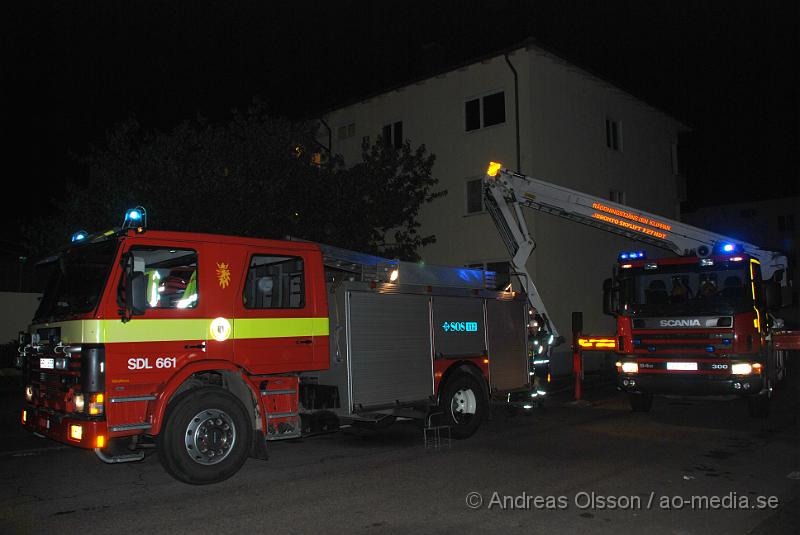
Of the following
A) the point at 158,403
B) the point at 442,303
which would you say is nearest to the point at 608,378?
the point at 442,303

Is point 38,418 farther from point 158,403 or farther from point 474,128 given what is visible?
point 474,128

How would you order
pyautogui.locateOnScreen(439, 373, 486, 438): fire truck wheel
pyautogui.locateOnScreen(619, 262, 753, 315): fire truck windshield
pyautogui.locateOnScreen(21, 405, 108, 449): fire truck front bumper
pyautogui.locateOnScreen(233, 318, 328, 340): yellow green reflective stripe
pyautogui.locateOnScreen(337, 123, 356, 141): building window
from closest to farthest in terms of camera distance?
pyautogui.locateOnScreen(21, 405, 108, 449): fire truck front bumper < pyautogui.locateOnScreen(233, 318, 328, 340): yellow green reflective stripe < pyautogui.locateOnScreen(439, 373, 486, 438): fire truck wheel < pyautogui.locateOnScreen(619, 262, 753, 315): fire truck windshield < pyautogui.locateOnScreen(337, 123, 356, 141): building window

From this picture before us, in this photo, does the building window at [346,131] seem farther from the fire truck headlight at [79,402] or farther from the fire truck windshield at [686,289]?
the fire truck headlight at [79,402]

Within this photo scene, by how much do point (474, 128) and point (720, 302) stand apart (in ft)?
37.0

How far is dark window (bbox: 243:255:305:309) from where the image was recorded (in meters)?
7.02

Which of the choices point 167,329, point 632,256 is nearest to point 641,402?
point 632,256

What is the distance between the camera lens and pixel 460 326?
9047 mm

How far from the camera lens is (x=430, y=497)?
19.3ft

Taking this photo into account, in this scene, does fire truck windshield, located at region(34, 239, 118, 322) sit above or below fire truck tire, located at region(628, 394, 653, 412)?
above

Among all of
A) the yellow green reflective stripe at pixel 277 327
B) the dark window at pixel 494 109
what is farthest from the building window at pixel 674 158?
the yellow green reflective stripe at pixel 277 327

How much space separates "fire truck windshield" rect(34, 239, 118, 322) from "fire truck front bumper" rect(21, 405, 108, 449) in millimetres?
975

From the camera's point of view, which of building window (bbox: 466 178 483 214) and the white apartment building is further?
building window (bbox: 466 178 483 214)

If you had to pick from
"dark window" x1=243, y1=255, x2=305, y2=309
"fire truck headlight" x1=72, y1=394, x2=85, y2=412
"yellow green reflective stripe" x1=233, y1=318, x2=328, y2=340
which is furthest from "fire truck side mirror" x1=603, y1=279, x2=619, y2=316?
"fire truck headlight" x1=72, y1=394, x2=85, y2=412

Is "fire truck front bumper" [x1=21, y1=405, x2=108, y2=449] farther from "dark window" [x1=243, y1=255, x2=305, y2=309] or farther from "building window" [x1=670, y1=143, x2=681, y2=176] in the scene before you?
"building window" [x1=670, y1=143, x2=681, y2=176]
